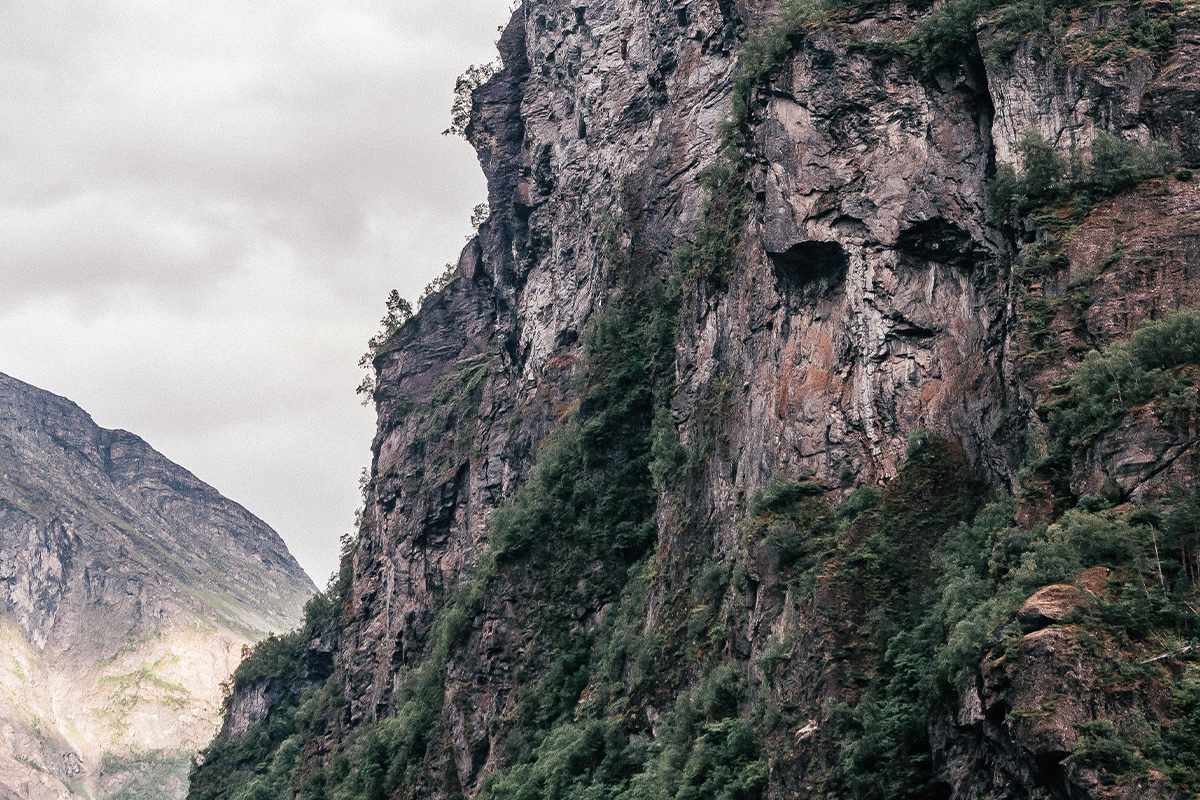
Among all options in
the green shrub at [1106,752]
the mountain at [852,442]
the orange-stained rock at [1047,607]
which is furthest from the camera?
the mountain at [852,442]

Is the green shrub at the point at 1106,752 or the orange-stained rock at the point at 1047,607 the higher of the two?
the orange-stained rock at the point at 1047,607

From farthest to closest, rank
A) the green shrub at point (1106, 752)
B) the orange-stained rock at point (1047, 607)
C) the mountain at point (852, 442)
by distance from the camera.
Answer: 1. the mountain at point (852, 442)
2. the orange-stained rock at point (1047, 607)
3. the green shrub at point (1106, 752)

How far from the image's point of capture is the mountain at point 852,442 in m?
Answer: 24.7

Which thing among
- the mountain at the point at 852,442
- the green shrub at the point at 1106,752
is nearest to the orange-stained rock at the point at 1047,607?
the mountain at the point at 852,442

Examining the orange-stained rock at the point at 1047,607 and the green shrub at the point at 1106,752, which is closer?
the green shrub at the point at 1106,752

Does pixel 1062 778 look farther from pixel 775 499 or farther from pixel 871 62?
pixel 871 62

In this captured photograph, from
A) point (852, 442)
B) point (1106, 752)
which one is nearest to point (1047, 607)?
point (1106, 752)

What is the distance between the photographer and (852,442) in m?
35.9

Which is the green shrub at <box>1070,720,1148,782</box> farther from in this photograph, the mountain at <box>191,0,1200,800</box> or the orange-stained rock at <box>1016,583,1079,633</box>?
the orange-stained rock at <box>1016,583,1079,633</box>

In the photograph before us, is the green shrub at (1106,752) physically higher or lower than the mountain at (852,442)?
lower

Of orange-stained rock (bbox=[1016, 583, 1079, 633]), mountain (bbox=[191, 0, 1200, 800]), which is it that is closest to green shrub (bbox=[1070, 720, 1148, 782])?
mountain (bbox=[191, 0, 1200, 800])

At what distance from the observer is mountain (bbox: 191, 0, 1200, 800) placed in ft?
81.1

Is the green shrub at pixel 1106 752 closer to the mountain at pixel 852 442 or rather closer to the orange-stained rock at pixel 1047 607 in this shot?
the mountain at pixel 852 442

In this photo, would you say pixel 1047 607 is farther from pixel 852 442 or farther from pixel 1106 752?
pixel 852 442
